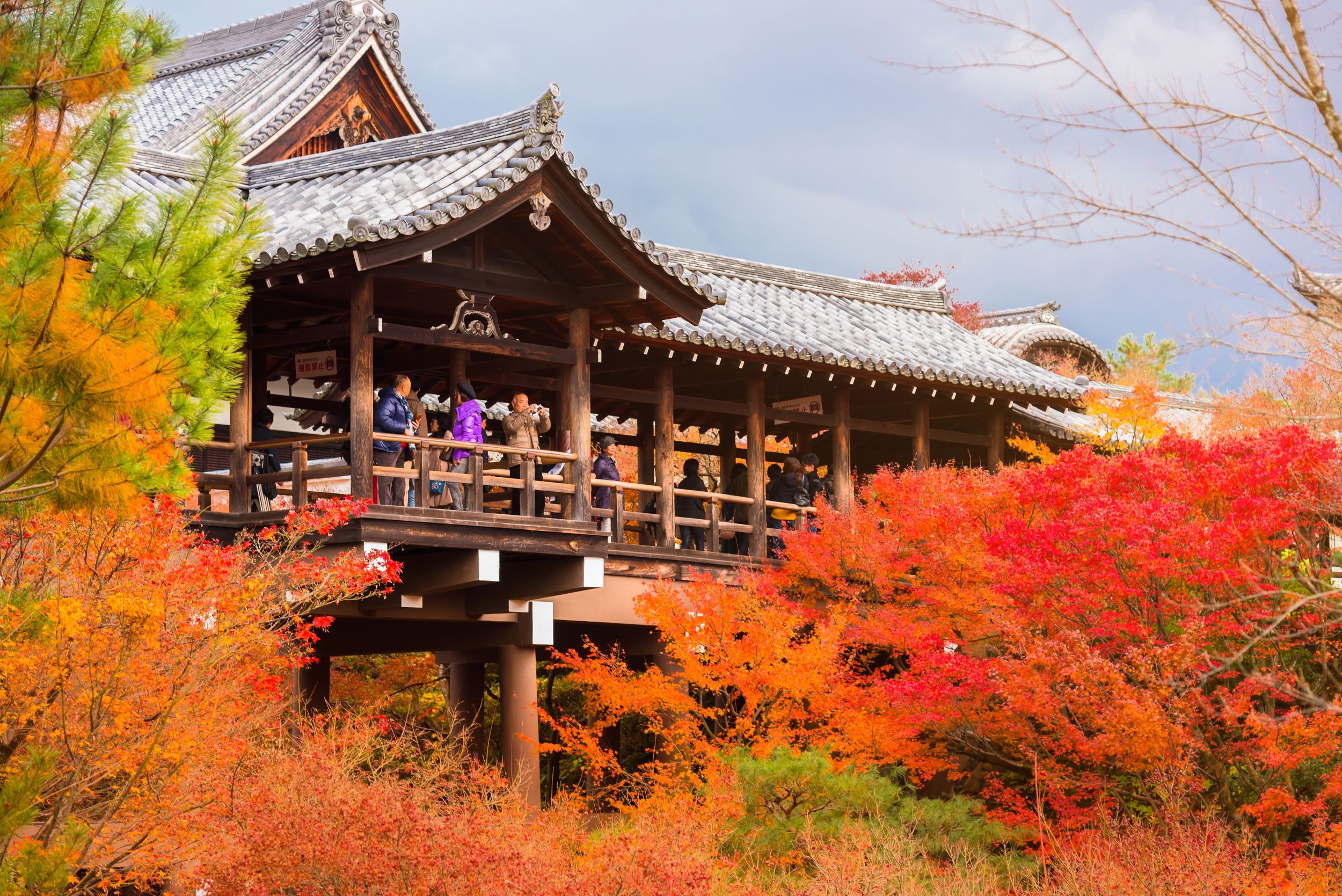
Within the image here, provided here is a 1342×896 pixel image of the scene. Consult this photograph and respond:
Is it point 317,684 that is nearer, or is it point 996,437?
point 317,684

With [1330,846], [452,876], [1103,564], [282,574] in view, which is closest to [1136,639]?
[1103,564]

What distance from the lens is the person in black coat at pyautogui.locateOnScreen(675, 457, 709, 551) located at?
54.9ft

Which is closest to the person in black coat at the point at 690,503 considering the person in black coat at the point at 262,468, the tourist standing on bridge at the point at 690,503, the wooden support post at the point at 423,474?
the tourist standing on bridge at the point at 690,503

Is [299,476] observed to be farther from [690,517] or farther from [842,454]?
[842,454]

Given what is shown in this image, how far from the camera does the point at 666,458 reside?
16.2 m

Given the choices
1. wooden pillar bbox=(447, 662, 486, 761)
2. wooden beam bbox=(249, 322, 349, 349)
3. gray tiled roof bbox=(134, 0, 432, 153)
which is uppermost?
gray tiled roof bbox=(134, 0, 432, 153)

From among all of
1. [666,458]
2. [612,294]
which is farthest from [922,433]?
[612,294]

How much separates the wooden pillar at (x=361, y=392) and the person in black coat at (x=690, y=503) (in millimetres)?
4744

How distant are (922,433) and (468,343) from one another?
7771 mm

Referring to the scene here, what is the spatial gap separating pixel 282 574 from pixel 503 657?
3615 mm

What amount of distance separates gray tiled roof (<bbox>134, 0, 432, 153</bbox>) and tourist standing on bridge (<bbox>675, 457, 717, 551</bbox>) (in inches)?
367

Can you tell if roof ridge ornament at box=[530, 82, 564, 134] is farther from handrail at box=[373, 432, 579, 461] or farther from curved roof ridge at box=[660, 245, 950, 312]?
curved roof ridge at box=[660, 245, 950, 312]

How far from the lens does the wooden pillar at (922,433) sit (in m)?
19.0

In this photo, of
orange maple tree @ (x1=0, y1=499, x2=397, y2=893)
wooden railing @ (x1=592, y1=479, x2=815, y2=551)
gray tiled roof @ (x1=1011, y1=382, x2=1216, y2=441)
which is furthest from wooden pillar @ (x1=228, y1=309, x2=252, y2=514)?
gray tiled roof @ (x1=1011, y1=382, x2=1216, y2=441)
